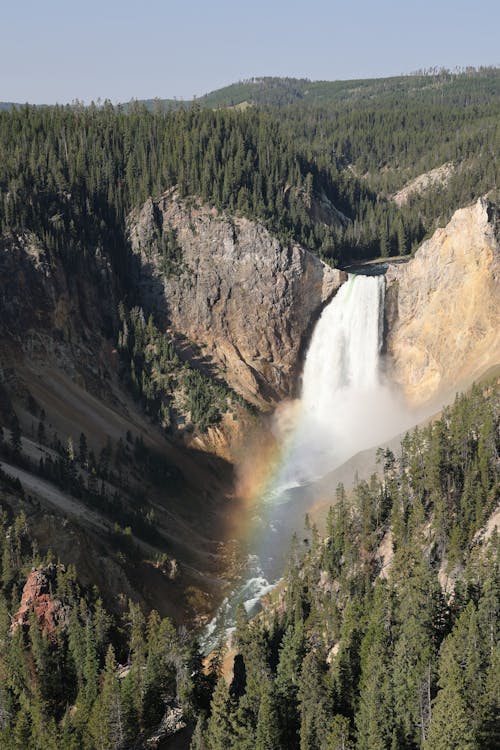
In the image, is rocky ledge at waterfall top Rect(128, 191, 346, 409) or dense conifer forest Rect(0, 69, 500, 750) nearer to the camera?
dense conifer forest Rect(0, 69, 500, 750)

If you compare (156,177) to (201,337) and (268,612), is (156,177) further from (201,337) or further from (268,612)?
(268,612)

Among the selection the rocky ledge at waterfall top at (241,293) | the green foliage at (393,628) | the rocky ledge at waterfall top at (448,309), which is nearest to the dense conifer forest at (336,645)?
the green foliage at (393,628)

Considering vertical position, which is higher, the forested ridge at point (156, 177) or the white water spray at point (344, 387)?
the forested ridge at point (156, 177)

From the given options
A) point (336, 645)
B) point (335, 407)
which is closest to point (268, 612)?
point (336, 645)

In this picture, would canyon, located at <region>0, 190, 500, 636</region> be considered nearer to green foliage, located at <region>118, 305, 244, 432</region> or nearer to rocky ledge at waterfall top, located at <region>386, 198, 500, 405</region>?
rocky ledge at waterfall top, located at <region>386, 198, 500, 405</region>

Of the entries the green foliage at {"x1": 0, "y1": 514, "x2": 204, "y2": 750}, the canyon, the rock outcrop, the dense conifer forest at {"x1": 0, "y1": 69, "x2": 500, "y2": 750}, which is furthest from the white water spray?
the rock outcrop

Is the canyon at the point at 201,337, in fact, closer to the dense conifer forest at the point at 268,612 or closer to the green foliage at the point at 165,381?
the green foliage at the point at 165,381
